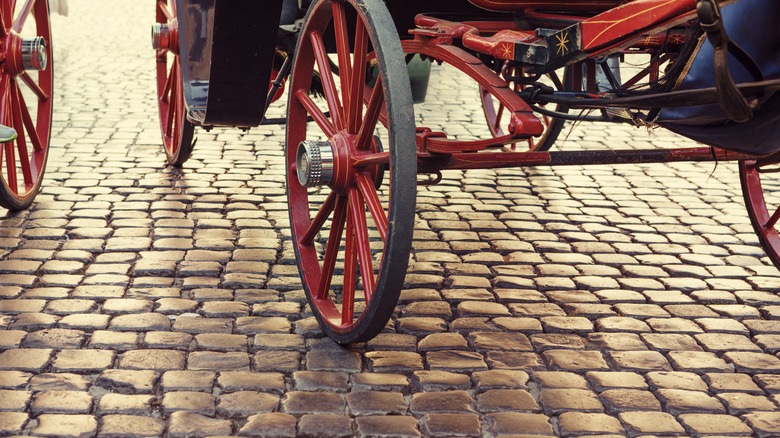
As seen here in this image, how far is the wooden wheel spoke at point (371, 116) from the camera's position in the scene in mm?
2441

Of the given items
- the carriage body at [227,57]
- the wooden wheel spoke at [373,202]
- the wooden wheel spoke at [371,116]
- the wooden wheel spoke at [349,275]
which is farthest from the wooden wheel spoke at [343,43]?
the carriage body at [227,57]

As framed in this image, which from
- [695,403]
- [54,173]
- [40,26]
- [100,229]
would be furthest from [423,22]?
[54,173]

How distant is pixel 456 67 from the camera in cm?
292

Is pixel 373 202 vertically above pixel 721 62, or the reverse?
pixel 721 62

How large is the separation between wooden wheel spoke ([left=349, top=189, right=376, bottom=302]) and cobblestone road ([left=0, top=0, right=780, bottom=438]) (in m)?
0.29

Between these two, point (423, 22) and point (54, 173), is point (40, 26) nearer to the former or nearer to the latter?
point (54, 173)

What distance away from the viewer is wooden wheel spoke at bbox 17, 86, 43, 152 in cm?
388

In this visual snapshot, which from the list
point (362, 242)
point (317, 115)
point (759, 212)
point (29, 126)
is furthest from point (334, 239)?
point (29, 126)

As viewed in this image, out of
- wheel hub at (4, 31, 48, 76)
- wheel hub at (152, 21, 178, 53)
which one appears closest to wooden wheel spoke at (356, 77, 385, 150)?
wheel hub at (4, 31, 48, 76)

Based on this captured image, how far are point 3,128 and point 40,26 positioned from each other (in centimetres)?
131

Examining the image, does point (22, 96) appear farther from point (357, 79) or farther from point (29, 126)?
point (357, 79)

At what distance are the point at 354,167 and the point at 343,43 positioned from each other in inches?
16.3

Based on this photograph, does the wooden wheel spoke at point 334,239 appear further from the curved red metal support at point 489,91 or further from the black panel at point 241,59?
the black panel at point 241,59

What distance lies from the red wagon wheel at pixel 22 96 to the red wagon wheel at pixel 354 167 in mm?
1412
